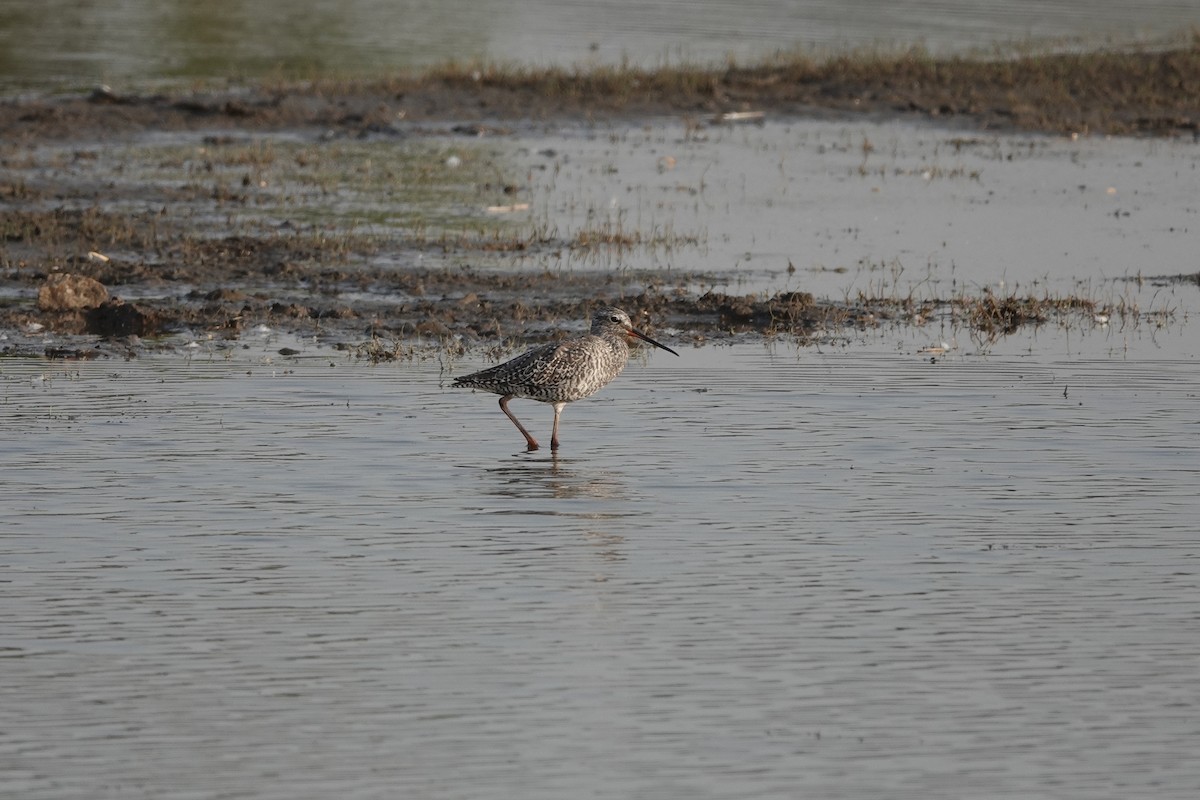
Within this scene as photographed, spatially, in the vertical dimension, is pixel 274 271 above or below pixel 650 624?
above

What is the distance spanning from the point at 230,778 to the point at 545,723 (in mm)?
1259

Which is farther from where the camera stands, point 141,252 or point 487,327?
point 141,252

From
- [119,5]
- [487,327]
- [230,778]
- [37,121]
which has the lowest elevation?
[230,778]

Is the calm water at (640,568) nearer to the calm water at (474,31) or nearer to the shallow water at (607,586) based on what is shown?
the shallow water at (607,586)

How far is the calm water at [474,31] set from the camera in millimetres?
38625

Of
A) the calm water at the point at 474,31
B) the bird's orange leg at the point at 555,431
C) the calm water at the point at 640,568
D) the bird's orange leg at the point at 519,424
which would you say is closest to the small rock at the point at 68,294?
the calm water at the point at 640,568

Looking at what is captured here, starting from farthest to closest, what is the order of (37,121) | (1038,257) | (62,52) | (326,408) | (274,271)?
1. (62,52)
2. (37,121)
3. (1038,257)
4. (274,271)
5. (326,408)

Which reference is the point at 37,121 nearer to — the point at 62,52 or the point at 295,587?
the point at 62,52

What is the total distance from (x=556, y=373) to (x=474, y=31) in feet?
106

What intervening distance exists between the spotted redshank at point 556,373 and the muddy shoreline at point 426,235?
251 cm

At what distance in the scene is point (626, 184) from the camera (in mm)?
25562

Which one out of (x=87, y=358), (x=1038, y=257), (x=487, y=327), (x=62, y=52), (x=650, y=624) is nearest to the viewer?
(x=650, y=624)

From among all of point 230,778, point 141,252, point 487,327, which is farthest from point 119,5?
point 230,778

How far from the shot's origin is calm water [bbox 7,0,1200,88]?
127 feet
